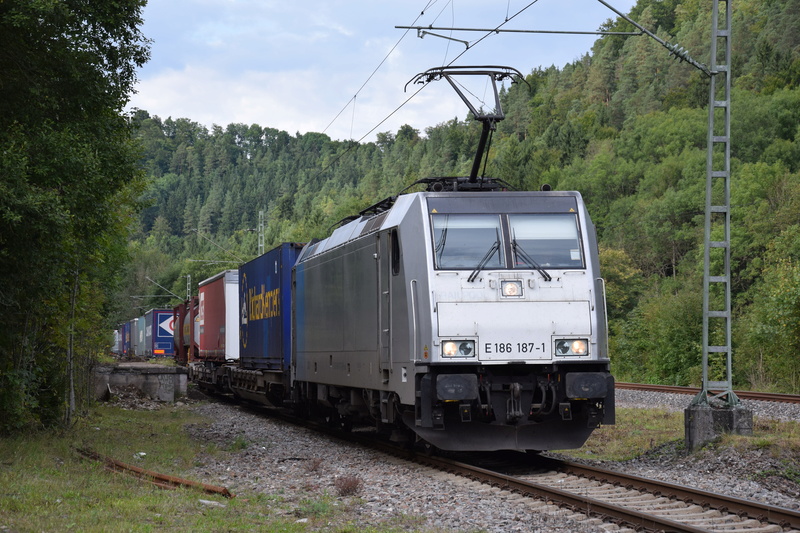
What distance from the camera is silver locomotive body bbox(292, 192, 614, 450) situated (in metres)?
11.7

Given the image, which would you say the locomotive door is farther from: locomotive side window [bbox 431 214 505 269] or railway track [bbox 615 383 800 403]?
railway track [bbox 615 383 800 403]

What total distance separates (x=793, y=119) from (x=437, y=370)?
66.7 m

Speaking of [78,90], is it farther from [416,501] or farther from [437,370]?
[416,501]

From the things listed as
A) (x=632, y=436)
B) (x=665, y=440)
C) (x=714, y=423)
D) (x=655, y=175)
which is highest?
(x=655, y=175)

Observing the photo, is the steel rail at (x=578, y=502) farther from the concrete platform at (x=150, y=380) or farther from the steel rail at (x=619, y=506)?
the concrete platform at (x=150, y=380)

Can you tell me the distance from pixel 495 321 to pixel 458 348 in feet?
1.92

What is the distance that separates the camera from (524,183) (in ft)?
265

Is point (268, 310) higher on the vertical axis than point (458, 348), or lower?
higher

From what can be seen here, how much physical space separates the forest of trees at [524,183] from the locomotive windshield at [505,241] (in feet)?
16.3

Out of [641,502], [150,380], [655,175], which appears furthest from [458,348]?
[655,175]

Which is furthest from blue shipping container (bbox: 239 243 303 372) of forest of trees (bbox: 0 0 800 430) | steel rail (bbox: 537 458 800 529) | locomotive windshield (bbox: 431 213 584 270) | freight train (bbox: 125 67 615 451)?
steel rail (bbox: 537 458 800 529)

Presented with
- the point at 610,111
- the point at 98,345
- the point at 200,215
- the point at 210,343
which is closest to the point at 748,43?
the point at 610,111

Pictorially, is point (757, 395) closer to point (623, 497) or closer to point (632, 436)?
point (632, 436)

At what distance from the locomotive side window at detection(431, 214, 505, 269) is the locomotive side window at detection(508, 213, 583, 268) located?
242 mm
